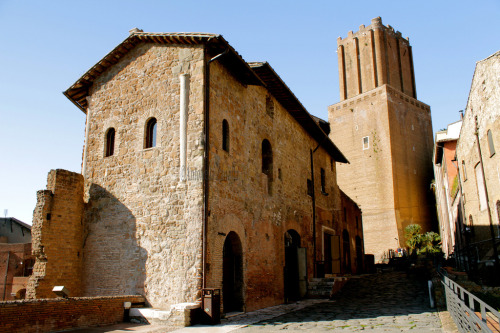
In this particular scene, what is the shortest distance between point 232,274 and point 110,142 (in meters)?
5.27

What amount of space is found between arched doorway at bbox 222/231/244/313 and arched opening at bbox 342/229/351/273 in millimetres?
10984

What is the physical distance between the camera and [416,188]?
36.0m

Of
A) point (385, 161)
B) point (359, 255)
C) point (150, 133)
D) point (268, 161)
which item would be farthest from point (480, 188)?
point (385, 161)

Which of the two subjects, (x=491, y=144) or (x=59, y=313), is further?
(x=491, y=144)

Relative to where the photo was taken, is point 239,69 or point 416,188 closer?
point 239,69

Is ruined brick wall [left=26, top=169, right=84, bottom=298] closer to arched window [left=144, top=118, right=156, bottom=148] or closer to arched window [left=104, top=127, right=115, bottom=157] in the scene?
arched window [left=104, top=127, right=115, bottom=157]

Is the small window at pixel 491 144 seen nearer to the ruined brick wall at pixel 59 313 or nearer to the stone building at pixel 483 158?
the stone building at pixel 483 158

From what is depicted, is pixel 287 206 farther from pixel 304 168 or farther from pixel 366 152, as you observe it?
pixel 366 152

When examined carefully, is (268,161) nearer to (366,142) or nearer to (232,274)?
(232,274)

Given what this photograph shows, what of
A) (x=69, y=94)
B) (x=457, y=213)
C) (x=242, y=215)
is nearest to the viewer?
(x=242, y=215)

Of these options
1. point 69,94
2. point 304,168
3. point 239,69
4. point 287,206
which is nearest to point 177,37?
point 239,69

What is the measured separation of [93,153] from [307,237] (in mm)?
8585

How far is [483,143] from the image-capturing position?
14086 millimetres

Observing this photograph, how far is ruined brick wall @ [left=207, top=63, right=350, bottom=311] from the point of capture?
10.4 metres
